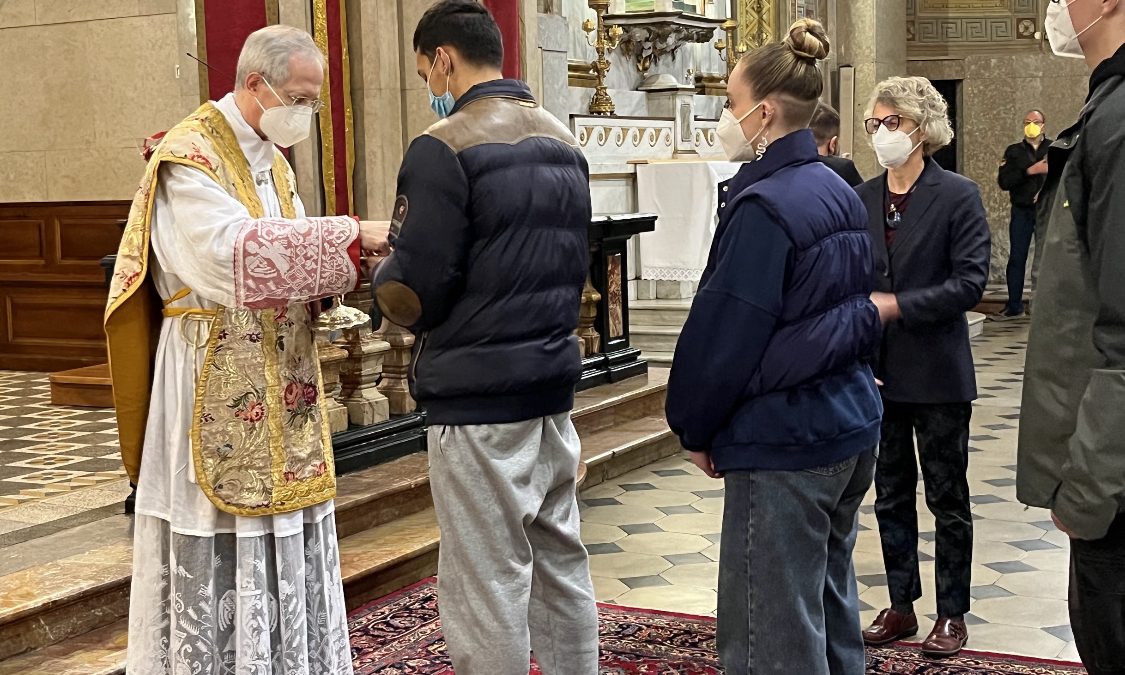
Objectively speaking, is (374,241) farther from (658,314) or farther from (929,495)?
(658,314)

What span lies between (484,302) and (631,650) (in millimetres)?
1696

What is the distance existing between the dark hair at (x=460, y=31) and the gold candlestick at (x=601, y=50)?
786 cm

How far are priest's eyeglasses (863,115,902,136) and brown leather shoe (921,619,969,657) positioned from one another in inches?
59.7

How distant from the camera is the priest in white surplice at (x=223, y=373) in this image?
2.83 m

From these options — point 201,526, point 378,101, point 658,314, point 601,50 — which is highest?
point 601,50

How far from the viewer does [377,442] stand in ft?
17.7

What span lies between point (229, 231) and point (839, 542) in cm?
147

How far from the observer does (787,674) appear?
8.15 feet

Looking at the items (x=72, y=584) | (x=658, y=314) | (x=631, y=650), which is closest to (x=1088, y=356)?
(x=631, y=650)

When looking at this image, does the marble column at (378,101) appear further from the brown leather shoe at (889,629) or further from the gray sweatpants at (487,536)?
the gray sweatpants at (487,536)

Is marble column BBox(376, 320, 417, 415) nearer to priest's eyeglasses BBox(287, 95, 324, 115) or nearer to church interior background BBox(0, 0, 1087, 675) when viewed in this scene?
church interior background BBox(0, 0, 1087, 675)

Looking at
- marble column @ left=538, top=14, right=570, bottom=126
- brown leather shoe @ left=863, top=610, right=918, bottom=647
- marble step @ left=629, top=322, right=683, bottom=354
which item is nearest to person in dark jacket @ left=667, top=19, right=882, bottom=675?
brown leather shoe @ left=863, top=610, right=918, bottom=647

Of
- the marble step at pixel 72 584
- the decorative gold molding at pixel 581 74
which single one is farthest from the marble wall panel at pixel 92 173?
the marble step at pixel 72 584

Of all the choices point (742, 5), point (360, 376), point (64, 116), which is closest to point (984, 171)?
point (742, 5)
